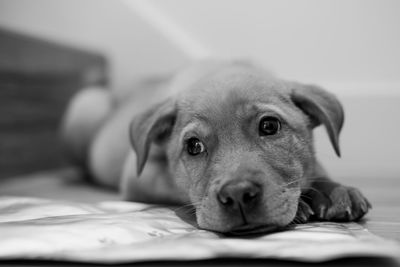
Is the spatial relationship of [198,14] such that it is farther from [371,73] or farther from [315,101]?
[315,101]

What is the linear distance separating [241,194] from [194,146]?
661mm

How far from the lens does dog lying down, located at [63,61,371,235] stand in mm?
2154

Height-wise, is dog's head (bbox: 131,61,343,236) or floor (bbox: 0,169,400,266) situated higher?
dog's head (bbox: 131,61,343,236)

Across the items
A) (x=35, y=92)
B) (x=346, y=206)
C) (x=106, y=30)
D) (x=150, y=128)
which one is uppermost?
(x=106, y=30)

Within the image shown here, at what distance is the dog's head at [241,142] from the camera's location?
2.14 meters

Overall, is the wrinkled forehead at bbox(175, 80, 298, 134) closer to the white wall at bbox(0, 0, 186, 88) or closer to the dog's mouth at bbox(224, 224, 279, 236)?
the dog's mouth at bbox(224, 224, 279, 236)

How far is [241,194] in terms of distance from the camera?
2064mm

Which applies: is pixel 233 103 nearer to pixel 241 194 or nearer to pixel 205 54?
pixel 241 194

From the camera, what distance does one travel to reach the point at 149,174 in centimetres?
321

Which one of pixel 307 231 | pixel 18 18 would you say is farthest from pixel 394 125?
pixel 18 18

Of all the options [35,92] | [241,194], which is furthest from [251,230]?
[35,92]

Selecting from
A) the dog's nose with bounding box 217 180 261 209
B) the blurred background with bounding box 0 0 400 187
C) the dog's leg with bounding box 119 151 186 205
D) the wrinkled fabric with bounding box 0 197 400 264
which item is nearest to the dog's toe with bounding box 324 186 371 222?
the wrinkled fabric with bounding box 0 197 400 264

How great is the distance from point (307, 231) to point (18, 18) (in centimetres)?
565

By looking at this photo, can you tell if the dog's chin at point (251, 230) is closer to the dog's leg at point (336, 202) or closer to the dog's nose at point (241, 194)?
the dog's nose at point (241, 194)
